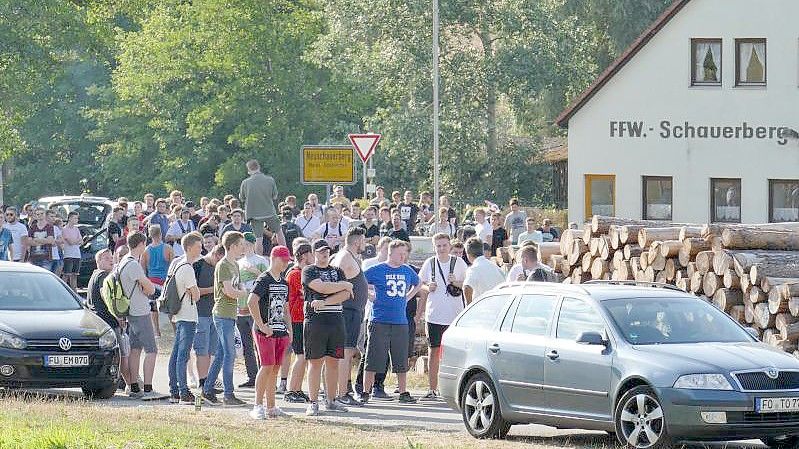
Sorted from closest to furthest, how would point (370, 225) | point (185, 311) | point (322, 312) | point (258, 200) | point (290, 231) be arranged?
point (322, 312)
point (185, 311)
point (370, 225)
point (258, 200)
point (290, 231)

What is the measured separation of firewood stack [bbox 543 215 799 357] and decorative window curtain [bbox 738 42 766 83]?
68.5 feet

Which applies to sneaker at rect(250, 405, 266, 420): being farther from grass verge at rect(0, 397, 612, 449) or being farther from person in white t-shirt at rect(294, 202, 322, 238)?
person in white t-shirt at rect(294, 202, 322, 238)

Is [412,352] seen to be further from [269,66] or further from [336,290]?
[269,66]

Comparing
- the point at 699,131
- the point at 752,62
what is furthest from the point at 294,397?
the point at 699,131

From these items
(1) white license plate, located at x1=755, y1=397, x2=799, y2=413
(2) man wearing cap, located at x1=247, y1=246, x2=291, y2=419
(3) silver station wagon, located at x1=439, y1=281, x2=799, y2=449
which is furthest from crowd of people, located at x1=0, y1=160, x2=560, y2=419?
(1) white license plate, located at x1=755, y1=397, x2=799, y2=413

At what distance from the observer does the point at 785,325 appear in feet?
62.0

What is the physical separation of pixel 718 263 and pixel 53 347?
7625 millimetres

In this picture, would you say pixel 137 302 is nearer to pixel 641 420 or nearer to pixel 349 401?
pixel 349 401

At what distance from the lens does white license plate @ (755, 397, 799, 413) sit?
13250 millimetres

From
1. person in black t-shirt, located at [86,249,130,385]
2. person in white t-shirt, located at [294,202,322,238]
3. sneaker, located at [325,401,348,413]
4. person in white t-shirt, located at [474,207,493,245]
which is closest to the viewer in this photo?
sneaker, located at [325,401,348,413]

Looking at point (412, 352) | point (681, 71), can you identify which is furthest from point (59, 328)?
point (681, 71)

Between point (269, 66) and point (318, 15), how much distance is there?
3983 mm

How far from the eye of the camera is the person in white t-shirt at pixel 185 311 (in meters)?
18.1

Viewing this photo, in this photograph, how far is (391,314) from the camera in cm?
Result: 1873
